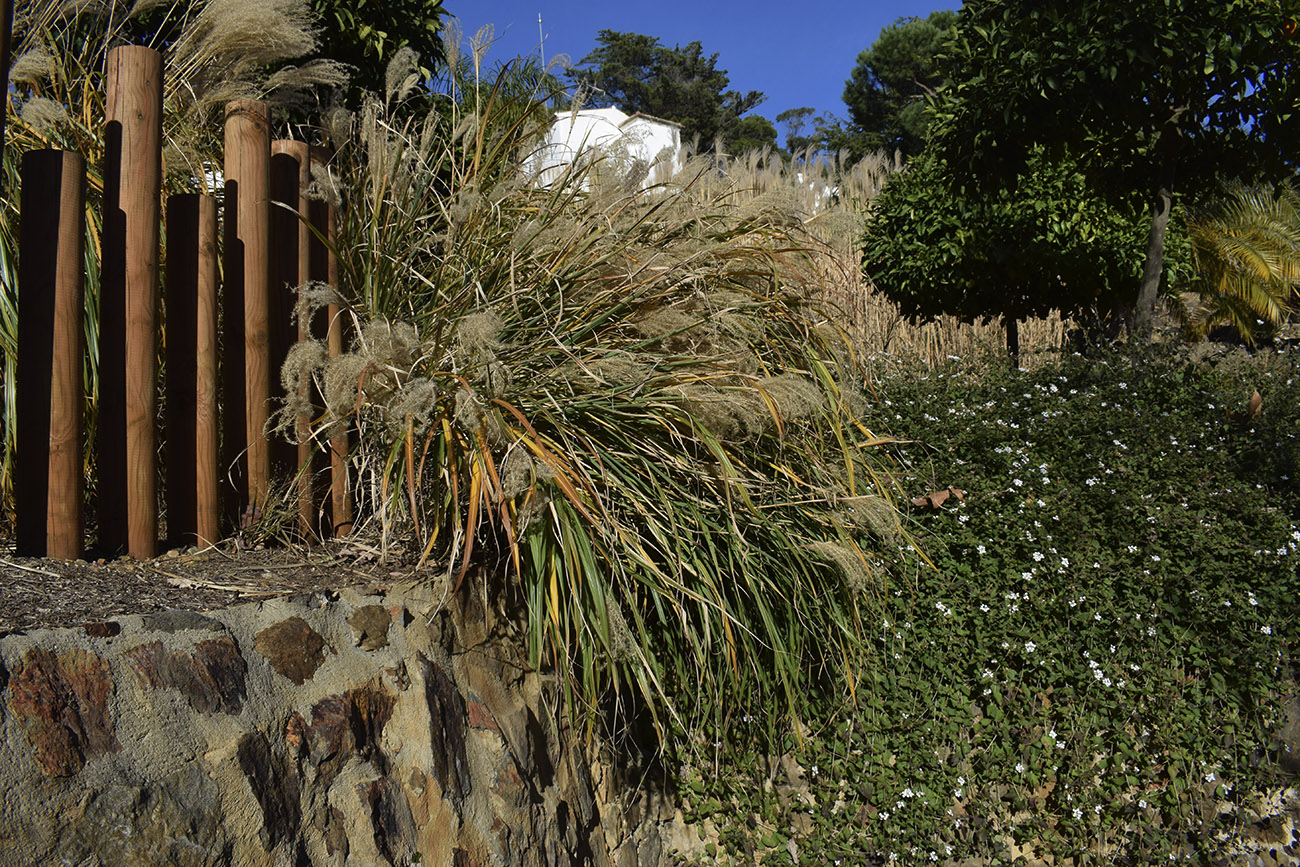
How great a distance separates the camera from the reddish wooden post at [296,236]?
277cm

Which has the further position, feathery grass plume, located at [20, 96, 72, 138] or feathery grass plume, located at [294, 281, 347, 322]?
feathery grass plume, located at [20, 96, 72, 138]

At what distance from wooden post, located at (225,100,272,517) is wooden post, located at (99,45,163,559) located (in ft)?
0.84

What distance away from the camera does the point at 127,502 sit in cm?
241

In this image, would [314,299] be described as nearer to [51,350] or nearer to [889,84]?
[51,350]

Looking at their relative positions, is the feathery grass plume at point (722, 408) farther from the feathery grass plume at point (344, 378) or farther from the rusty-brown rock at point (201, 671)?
the rusty-brown rock at point (201, 671)

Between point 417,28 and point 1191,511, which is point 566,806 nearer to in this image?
point 1191,511

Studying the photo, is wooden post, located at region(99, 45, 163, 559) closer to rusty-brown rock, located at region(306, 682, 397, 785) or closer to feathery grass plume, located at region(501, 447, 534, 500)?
rusty-brown rock, located at region(306, 682, 397, 785)

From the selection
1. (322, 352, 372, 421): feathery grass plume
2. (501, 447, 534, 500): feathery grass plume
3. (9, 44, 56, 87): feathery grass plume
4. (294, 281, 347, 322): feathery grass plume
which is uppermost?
(9, 44, 56, 87): feathery grass plume

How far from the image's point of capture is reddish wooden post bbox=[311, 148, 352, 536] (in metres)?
2.77

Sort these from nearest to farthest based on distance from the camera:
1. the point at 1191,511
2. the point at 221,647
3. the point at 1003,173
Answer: the point at 221,647, the point at 1191,511, the point at 1003,173

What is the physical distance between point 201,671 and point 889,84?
1146 inches

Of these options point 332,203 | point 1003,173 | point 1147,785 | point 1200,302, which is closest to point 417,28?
point 332,203

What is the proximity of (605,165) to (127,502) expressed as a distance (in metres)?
1.81

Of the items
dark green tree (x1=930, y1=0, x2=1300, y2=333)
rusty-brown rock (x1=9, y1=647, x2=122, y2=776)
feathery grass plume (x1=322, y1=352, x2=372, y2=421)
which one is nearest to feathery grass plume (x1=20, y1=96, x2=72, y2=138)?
feathery grass plume (x1=322, y1=352, x2=372, y2=421)
